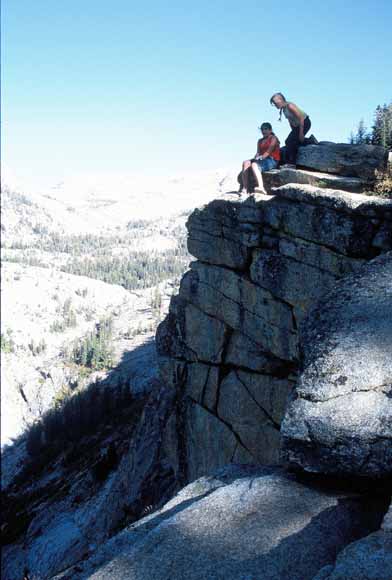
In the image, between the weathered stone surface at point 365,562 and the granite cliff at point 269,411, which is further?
the granite cliff at point 269,411

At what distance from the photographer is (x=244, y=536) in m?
5.19

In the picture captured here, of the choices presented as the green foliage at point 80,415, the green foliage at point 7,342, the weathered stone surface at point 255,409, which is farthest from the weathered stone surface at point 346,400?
the green foliage at point 7,342

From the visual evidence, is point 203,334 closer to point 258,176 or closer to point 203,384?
point 203,384

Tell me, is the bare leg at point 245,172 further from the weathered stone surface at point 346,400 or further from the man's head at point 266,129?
the weathered stone surface at point 346,400

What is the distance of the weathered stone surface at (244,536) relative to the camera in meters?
4.79

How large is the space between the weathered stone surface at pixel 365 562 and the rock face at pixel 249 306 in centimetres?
805

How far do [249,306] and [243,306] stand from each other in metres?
0.32

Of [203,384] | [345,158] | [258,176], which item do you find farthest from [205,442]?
[345,158]

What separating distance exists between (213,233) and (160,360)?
679 centimetres

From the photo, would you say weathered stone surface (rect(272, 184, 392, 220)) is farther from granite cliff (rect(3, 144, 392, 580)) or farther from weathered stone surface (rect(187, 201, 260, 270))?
weathered stone surface (rect(187, 201, 260, 270))

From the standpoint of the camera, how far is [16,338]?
646 feet

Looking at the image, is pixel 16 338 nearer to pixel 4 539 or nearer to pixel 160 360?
pixel 4 539

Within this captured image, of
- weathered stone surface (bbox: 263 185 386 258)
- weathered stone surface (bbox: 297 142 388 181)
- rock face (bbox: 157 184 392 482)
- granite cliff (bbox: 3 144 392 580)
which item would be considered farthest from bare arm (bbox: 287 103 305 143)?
weathered stone surface (bbox: 263 185 386 258)

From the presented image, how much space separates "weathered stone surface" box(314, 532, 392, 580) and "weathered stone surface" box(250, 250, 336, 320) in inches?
342
